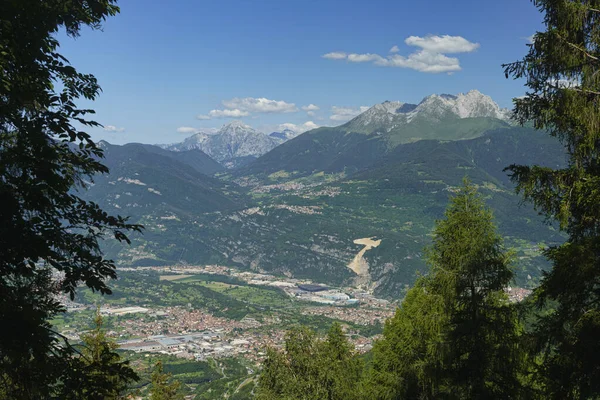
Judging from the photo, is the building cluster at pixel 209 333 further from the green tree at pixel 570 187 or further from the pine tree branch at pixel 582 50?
the pine tree branch at pixel 582 50

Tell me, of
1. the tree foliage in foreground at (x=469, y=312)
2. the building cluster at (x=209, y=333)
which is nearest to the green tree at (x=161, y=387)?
the tree foliage in foreground at (x=469, y=312)

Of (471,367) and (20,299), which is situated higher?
(20,299)

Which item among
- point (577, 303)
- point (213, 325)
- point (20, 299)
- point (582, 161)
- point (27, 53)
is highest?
point (27, 53)

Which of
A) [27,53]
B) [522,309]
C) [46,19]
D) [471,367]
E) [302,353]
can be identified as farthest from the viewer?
[302,353]

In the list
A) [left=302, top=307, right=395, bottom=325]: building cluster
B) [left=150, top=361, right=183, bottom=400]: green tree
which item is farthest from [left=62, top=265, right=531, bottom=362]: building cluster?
[left=150, top=361, right=183, bottom=400]: green tree

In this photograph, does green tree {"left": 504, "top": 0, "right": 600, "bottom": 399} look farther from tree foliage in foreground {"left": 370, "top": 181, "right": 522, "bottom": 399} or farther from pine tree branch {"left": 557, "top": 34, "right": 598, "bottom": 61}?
tree foliage in foreground {"left": 370, "top": 181, "right": 522, "bottom": 399}

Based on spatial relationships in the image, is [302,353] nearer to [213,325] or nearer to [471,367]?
[471,367]

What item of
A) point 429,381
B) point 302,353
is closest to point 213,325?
point 302,353
